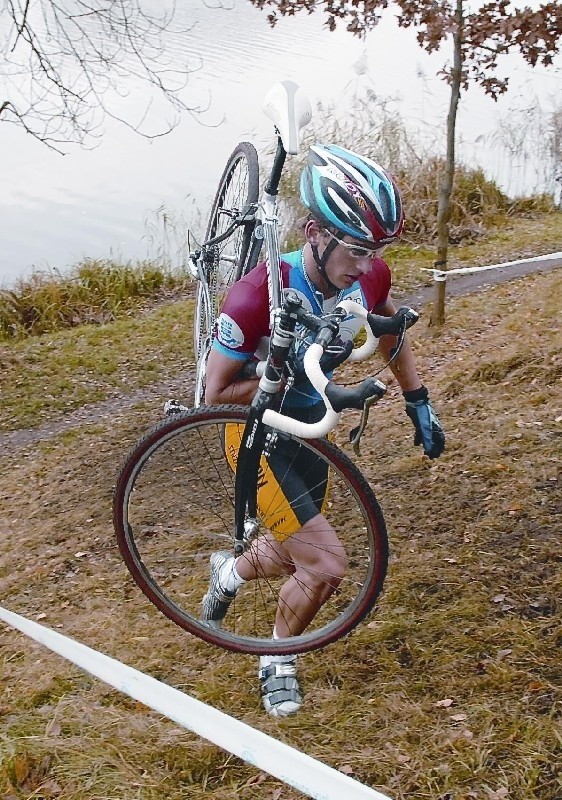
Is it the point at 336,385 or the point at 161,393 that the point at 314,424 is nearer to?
the point at 336,385

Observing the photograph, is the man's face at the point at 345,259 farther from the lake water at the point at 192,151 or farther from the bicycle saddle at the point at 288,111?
the lake water at the point at 192,151

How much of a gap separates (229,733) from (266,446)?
0.84 meters

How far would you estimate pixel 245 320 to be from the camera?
2.54 metres

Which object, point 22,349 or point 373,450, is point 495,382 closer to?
point 373,450

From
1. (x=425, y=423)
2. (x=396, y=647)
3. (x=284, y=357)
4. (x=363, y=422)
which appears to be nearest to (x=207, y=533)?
(x=396, y=647)

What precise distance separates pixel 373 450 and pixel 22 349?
13.1 ft

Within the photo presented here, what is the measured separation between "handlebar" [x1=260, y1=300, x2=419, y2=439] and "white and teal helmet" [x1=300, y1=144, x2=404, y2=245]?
0.75 ft

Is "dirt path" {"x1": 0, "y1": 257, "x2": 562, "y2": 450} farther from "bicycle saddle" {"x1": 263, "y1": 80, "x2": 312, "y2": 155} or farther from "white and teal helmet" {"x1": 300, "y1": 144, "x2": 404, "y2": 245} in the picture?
"white and teal helmet" {"x1": 300, "y1": 144, "x2": 404, "y2": 245}

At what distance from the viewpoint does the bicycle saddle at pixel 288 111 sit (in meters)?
2.83

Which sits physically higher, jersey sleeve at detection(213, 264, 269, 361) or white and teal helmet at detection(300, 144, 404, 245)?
white and teal helmet at detection(300, 144, 404, 245)

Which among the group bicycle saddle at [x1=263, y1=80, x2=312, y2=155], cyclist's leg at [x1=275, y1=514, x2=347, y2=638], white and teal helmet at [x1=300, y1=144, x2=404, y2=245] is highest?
bicycle saddle at [x1=263, y1=80, x2=312, y2=155]

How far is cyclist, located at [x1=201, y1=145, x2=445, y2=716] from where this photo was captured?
95.7 inches

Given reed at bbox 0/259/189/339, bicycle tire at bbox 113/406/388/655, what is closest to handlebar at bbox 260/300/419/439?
bicycle tire at bbox 113/406/388/655

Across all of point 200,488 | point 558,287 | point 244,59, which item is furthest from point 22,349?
point 244,59
